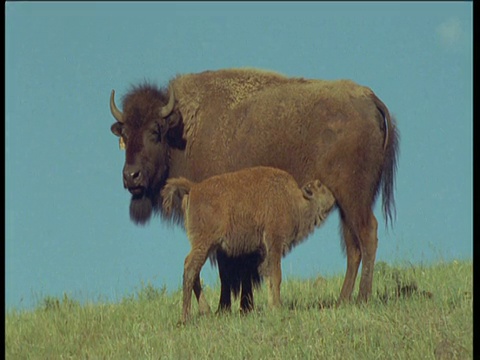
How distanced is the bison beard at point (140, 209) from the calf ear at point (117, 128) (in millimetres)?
772

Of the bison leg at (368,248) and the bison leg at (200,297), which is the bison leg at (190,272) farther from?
the bison leg at (368,248)

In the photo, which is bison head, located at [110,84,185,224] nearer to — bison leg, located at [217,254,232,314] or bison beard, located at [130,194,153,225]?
bison beard, located at [130,194,153,225]

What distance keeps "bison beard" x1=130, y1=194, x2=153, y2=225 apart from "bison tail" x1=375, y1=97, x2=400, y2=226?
273 centimetres

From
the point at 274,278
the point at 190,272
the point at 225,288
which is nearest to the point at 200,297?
the point at 190,272

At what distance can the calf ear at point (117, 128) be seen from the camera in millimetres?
11025

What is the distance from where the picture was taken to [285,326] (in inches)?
321

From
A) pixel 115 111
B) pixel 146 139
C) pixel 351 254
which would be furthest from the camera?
pixel 115 111

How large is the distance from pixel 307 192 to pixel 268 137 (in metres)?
0.93

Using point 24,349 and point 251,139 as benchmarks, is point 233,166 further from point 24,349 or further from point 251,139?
point 24,349

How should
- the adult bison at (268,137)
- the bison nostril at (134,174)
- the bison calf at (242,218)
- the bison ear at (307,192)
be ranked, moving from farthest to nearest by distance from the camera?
1. the bison nostril at (134,174)
2. the adult bison at (268,137)
3. the bison ear at (307,192)
4. the bison calf at (242,218)

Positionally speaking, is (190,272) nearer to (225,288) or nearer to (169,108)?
(225,288)

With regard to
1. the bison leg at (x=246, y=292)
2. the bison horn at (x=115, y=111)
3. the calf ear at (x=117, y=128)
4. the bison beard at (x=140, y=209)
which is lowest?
the bison leg at (x=246, y=292)

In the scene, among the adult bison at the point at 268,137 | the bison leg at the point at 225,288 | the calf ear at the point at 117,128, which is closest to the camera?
the bison leg at the point at 225,288

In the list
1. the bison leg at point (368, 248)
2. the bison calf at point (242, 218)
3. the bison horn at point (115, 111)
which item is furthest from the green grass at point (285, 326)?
the bison horn at point (115, 111)
